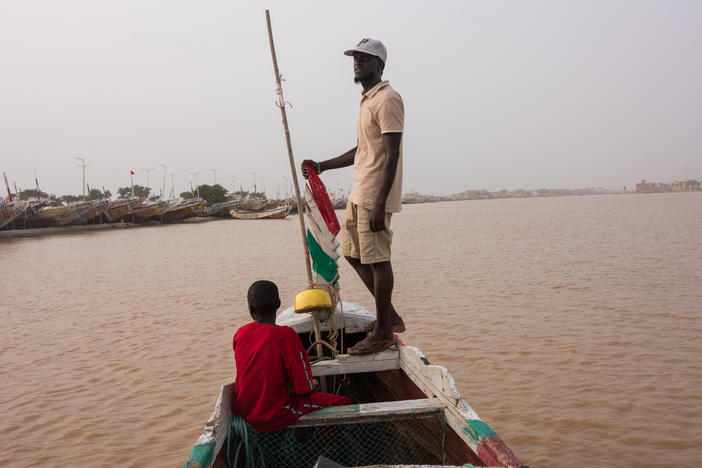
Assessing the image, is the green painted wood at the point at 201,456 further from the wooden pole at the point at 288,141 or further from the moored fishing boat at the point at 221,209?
the moored fishing boat at the point at 221,209

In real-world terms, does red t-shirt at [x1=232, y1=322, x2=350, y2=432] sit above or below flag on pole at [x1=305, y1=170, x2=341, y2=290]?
below

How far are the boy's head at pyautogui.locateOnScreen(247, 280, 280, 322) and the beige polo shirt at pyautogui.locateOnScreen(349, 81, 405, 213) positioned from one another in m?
0.88

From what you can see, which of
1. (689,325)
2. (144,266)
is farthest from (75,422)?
(144,266)

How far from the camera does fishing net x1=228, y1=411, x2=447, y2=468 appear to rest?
6.56 feet

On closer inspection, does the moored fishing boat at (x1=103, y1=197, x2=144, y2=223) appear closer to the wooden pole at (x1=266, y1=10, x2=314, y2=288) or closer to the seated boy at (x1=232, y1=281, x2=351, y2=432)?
the wooden pole at (x1=266, y1=10, x2=314, y2=288)

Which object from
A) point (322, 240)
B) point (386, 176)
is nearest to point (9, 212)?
point (322, 240)

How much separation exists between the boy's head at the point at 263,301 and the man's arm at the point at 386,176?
0.79 m

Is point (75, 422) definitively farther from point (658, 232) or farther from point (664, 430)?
point (658, 232)

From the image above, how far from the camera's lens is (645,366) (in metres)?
4.18

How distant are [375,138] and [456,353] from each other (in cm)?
293

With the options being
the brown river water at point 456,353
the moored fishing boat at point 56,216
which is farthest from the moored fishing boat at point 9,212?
the brown river water at point 456,353

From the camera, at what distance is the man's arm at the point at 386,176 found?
8.45 feet

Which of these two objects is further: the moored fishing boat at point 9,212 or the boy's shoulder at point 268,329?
the moored fishing boat at point 9,212

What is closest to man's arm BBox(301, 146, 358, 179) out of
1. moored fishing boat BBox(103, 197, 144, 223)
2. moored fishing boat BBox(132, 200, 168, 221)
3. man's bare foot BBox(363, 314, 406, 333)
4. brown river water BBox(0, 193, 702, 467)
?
man's bare foot BBox(363, 314, 406, 333)
